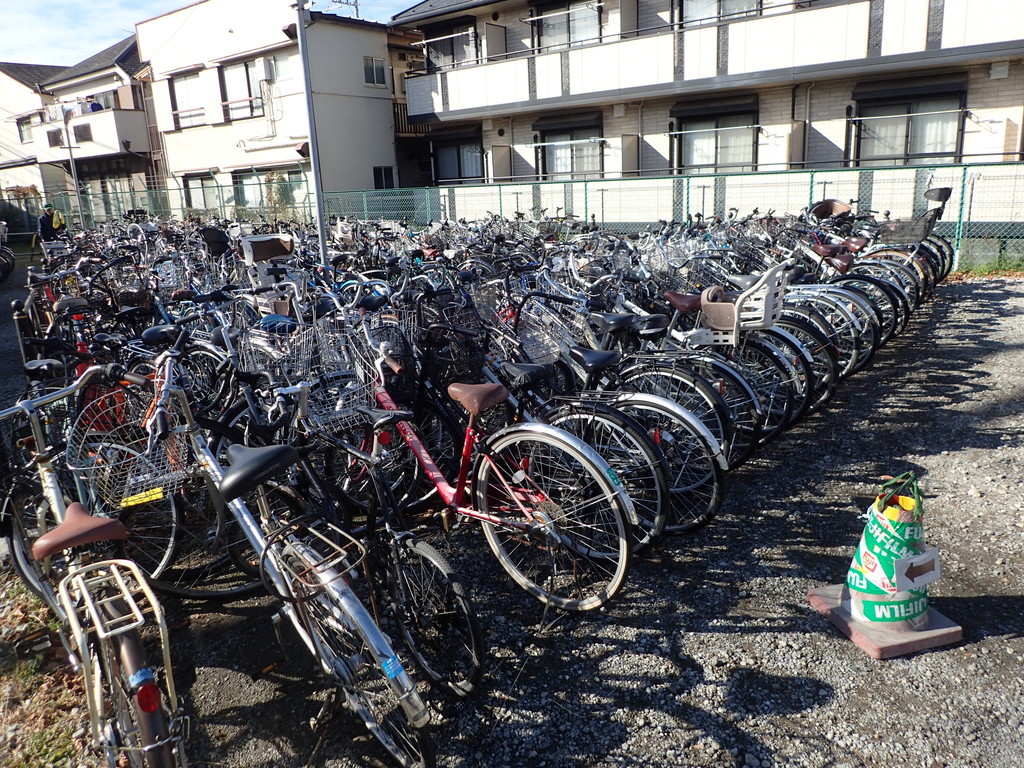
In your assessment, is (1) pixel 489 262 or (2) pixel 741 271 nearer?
(1) pixel 489 262

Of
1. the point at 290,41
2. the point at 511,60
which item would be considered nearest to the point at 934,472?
the point at 511,60

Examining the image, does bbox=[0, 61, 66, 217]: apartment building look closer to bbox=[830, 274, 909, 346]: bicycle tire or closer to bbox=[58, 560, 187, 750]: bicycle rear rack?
bbox=[830, 274, 909, 346]: bicycle tire

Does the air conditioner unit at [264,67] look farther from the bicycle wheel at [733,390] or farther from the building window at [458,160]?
the bicycle wheel at [733,390]

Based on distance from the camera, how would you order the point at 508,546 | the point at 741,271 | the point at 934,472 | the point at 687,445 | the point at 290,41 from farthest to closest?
the point at 290,41
the point at 741,271
the point at 934,472
the point at 687,445
the point at 508,546

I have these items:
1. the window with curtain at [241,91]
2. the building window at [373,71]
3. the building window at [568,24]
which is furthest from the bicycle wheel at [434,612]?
the window with curtain at [241,91]

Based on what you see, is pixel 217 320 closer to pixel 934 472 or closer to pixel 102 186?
pixel 934 472

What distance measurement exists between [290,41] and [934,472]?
2221 cm

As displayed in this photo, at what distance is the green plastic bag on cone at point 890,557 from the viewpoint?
8.92 ft

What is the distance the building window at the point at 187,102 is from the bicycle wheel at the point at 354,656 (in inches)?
1059

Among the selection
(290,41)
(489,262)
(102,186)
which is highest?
(290,41)

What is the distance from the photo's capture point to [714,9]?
15.5 m

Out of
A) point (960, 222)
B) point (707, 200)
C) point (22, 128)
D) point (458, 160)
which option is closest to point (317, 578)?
point (960, 222)

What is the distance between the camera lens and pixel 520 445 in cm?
310

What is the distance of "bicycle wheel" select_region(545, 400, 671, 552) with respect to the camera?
10.4 ft
